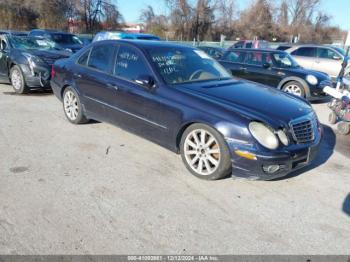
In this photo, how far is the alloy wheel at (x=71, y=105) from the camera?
583cm

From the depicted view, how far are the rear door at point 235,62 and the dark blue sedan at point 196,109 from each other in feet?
16.4

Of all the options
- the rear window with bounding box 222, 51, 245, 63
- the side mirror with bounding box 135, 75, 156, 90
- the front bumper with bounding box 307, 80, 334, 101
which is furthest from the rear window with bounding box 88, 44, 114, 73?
the front bumper with bounding box 307, 80, 334, 101

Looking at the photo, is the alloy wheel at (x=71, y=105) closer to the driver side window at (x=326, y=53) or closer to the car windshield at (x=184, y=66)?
the car windshield at (x=184, y=66)

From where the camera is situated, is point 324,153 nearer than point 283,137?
No

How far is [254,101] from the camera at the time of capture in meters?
4.11

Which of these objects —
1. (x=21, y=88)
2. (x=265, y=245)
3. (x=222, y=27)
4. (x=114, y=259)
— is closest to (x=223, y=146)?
(x=265, y=245)

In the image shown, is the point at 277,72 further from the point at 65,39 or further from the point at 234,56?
the point at 65,39

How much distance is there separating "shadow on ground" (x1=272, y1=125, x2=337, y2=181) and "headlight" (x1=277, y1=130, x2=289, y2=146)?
62 centimetres

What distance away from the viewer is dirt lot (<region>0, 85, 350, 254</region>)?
2.79 m

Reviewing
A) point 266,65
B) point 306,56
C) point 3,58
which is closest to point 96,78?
point 3,58

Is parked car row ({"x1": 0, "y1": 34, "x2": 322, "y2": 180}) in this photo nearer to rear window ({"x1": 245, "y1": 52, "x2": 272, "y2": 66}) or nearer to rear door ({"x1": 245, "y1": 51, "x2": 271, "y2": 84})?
rear door ({"x1": 245, "y1": 51, "x2": 271, "y2": 84})

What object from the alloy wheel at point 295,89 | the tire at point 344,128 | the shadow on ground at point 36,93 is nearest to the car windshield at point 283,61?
the alloy wheel at point 295,89

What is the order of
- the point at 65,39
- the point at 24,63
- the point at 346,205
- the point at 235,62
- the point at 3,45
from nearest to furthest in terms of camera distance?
the point at 346,205 < the point at 24,63 < the point at 3,45 < the point at 235,62 < the point at 65,39

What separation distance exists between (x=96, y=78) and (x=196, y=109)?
2003 millimetres
